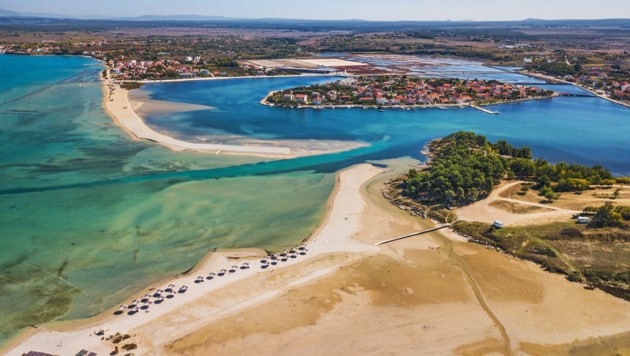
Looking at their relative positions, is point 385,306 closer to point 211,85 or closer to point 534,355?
point 534,355

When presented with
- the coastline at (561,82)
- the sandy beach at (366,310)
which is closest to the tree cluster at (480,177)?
the sandy beach at (366,310)

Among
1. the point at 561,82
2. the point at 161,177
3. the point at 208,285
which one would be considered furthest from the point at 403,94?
the point at 208,285

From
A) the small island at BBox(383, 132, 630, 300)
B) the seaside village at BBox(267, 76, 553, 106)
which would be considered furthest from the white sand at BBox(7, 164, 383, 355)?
the seaside village at BBox(267, 76, 553, 106)

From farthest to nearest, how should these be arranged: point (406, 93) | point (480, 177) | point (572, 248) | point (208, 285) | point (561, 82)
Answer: point (561, 82), point (406, 93), point (480, 177), point (572, 248), point (208, 285)

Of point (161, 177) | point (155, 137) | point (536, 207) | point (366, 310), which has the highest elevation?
point (155, 137)

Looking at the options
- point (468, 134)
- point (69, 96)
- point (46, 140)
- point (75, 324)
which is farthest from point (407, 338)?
point (69, 96)

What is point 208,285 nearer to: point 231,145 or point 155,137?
point 231,145
